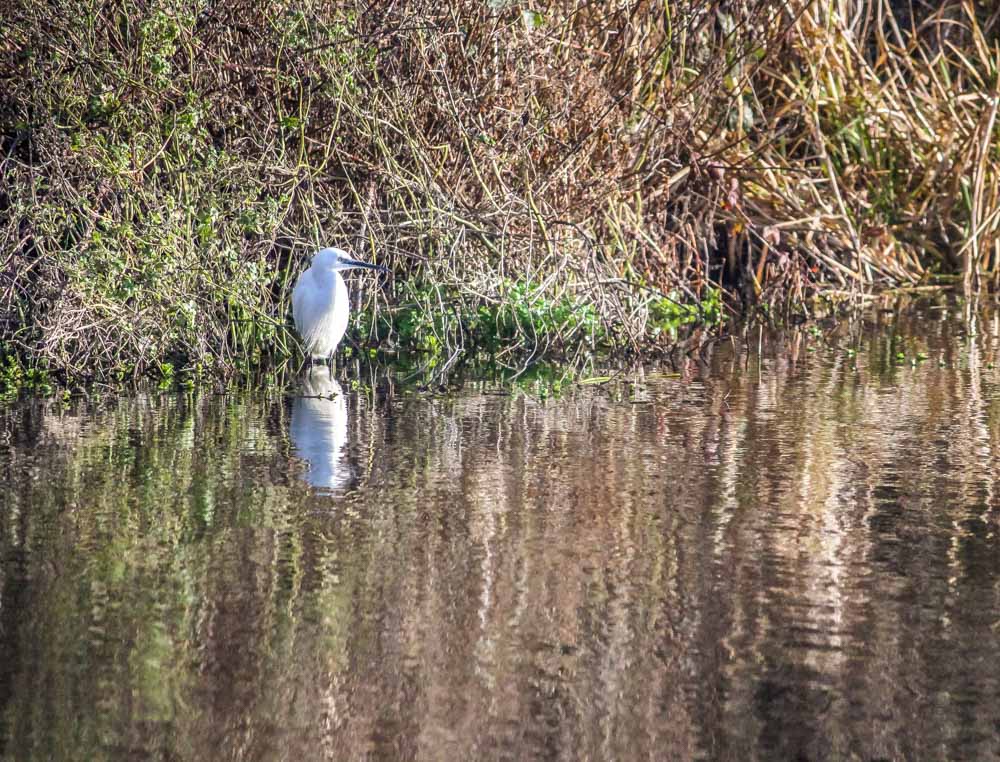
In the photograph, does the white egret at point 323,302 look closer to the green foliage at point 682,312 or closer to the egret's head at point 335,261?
the egret's head at point 335,261

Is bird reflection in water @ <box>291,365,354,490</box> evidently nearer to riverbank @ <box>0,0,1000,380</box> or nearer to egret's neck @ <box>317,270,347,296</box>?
egret's neck @ <box>317,270,347,296</box>

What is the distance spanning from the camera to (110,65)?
8.81 metres

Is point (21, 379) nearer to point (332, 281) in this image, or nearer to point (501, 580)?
point (332, 281)

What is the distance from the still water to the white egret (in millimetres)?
1086

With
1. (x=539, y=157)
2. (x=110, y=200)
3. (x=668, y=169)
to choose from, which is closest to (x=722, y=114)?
(x=668, y=169)

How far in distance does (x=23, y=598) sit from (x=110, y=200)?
197 inches

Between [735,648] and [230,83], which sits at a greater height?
[230,83]

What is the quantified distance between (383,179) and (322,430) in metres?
2.92

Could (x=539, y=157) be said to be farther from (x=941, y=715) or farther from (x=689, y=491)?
(x=941, y=715)

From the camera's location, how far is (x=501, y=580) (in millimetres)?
4809

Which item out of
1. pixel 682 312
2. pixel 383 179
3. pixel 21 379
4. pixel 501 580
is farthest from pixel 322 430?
pixel 682 312

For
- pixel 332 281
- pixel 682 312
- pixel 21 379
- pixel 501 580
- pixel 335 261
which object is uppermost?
pixel 335 261

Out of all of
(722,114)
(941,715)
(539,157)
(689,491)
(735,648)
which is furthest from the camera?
(722,114)

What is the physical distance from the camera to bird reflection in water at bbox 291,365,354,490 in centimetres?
630
